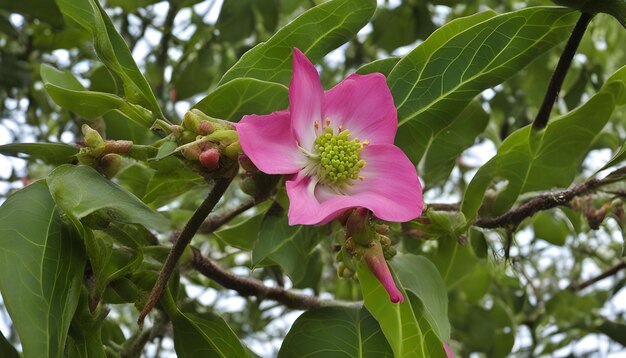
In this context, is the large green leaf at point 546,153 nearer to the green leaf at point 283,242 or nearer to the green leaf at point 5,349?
the green leaf at point 283,242

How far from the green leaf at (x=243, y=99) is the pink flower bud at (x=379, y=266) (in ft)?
0.61

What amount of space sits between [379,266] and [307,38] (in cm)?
26

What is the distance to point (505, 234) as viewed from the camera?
2.90 ft

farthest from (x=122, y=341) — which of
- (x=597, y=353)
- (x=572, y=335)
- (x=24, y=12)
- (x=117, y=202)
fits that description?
(x=597, y=353)

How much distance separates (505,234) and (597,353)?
41.8 inches

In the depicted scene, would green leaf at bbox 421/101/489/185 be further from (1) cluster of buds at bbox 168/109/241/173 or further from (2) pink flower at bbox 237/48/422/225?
(1) cluster of buds at bbox 168/109/241/173

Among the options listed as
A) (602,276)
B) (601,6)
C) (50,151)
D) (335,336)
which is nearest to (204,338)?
(335,336)

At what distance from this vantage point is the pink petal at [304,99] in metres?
0.69

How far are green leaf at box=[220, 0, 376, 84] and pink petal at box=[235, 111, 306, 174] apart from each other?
4.0 inches

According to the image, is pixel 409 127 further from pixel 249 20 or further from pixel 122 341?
pixel 249 20

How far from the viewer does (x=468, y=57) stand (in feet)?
2.58

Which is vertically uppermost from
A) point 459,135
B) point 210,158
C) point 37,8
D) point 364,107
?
point 37,8

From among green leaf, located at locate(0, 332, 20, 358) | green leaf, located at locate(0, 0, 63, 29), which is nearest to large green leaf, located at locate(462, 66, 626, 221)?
green leaf, located at locate(0, 332, 20, 358)

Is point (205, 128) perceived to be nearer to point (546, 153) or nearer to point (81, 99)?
point (81, 99)
